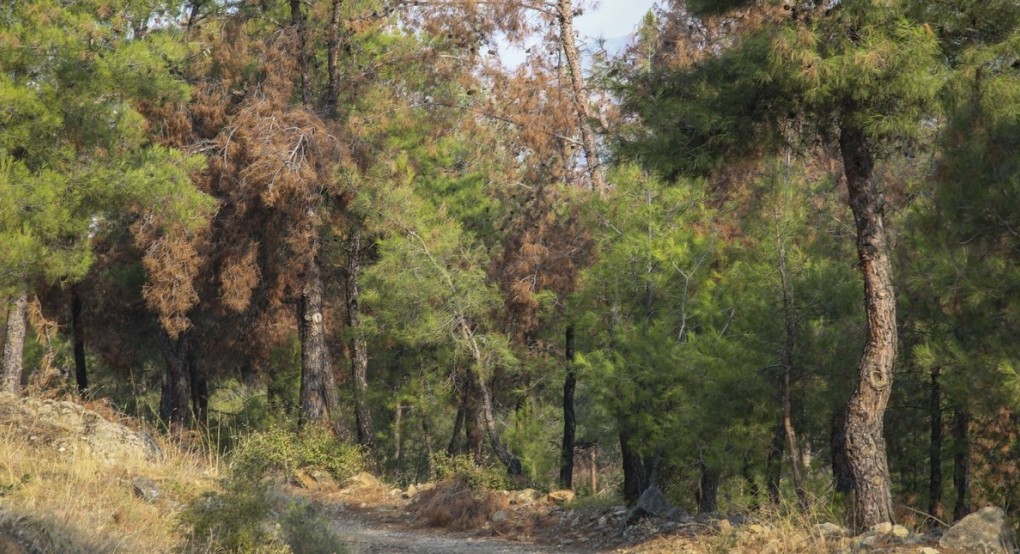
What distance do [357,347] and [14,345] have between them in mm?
7605

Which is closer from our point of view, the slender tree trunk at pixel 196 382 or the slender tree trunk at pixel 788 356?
the slender tree trunk at pixel 788 356

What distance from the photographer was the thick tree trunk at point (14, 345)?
17.7 metres

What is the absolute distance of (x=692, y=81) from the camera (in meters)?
10.6

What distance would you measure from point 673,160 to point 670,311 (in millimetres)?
6615

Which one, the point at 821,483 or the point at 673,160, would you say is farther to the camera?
the point at 821,483

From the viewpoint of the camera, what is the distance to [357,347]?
23859 millimetres

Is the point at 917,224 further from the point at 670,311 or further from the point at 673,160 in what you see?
the point at 670,311

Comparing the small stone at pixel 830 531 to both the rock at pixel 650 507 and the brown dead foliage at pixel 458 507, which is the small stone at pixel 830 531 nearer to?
the rock at pixel 650 507

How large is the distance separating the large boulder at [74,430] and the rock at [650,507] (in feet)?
17.7

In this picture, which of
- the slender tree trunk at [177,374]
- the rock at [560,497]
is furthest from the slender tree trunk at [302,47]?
the rock at [560,497]

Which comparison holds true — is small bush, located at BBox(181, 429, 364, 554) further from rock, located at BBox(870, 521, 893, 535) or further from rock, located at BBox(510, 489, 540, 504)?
rock, located at BBox(510, 489, 540, 504)

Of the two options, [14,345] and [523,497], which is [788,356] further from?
[14,345]

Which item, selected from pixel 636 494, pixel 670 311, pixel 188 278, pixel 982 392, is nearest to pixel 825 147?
pixel 982 392

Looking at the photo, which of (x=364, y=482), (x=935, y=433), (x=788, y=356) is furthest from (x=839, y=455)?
(x=364, y=482)
